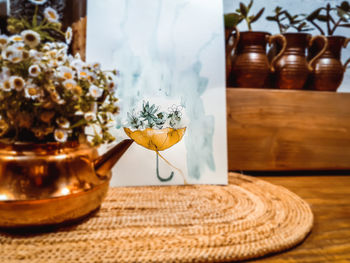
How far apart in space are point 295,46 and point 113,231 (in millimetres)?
838

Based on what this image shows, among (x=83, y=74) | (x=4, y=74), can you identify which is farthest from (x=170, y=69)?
(x=4, y=74)

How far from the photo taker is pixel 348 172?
37.1 inches

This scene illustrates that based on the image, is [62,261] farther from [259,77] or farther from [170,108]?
[259,77]

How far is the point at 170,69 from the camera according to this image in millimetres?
703

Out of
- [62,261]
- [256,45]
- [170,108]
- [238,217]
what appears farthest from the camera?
[256,45]

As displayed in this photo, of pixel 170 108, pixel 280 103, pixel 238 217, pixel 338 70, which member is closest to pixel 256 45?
pixel 280 103

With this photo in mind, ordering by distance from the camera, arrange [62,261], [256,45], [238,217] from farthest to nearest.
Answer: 1. [256,45]
2. [238,217]
3. [62,261]

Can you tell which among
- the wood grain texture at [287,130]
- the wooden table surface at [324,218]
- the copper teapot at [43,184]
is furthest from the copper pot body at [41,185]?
the wood grain texture at [287,130]

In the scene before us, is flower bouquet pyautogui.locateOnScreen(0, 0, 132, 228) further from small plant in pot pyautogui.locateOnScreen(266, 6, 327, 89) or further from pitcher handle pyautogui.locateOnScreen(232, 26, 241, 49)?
small plant in pot pyautogui.locateOnScreen(266, 6, 327, 89)

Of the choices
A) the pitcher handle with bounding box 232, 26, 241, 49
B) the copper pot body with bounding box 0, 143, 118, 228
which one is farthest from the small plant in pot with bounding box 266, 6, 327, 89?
the copper pot body with bounding box 0, 143, 118, 228

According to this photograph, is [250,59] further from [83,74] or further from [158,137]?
[83,74]

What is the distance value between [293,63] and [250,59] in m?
0.16

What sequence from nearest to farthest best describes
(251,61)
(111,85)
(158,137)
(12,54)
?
1. (12,54)
2. (111,85)
3. (158,137)
4. (251,61)

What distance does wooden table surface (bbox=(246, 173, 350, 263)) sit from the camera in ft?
1.32
